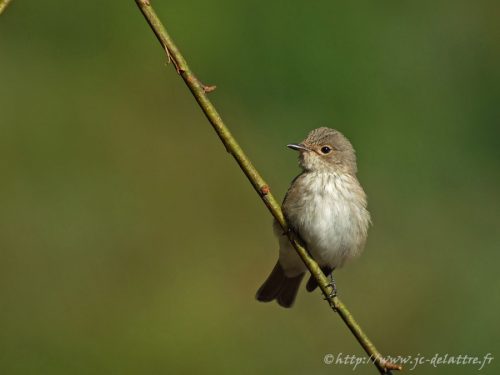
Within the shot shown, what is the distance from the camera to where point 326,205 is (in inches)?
204

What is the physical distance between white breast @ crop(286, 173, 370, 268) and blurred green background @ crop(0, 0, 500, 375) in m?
1.92

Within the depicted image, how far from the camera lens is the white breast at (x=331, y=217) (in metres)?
5.11

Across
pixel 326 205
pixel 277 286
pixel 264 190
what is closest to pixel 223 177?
pixel 277 286

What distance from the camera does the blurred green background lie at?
23.9ft

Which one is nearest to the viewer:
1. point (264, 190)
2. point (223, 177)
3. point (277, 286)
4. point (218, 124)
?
point (218, 124)

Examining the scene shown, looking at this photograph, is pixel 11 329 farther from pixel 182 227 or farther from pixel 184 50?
pixel 184 50

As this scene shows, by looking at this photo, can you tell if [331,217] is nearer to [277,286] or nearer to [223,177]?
[277,286]

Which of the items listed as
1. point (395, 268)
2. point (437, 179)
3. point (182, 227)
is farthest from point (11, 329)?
point (437, 179)

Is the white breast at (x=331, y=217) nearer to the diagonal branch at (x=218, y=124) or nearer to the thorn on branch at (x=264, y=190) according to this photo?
the diagonal branch at (x=218, y=124)

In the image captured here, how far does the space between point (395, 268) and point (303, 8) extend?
2665 millimetres

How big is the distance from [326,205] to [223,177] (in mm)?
3116

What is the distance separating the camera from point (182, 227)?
7848 mm

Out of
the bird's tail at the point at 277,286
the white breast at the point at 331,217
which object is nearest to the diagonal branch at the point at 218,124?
the white breast at the point at 331,217

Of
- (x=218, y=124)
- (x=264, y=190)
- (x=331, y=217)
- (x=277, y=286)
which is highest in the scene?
(x=218, y=124)
